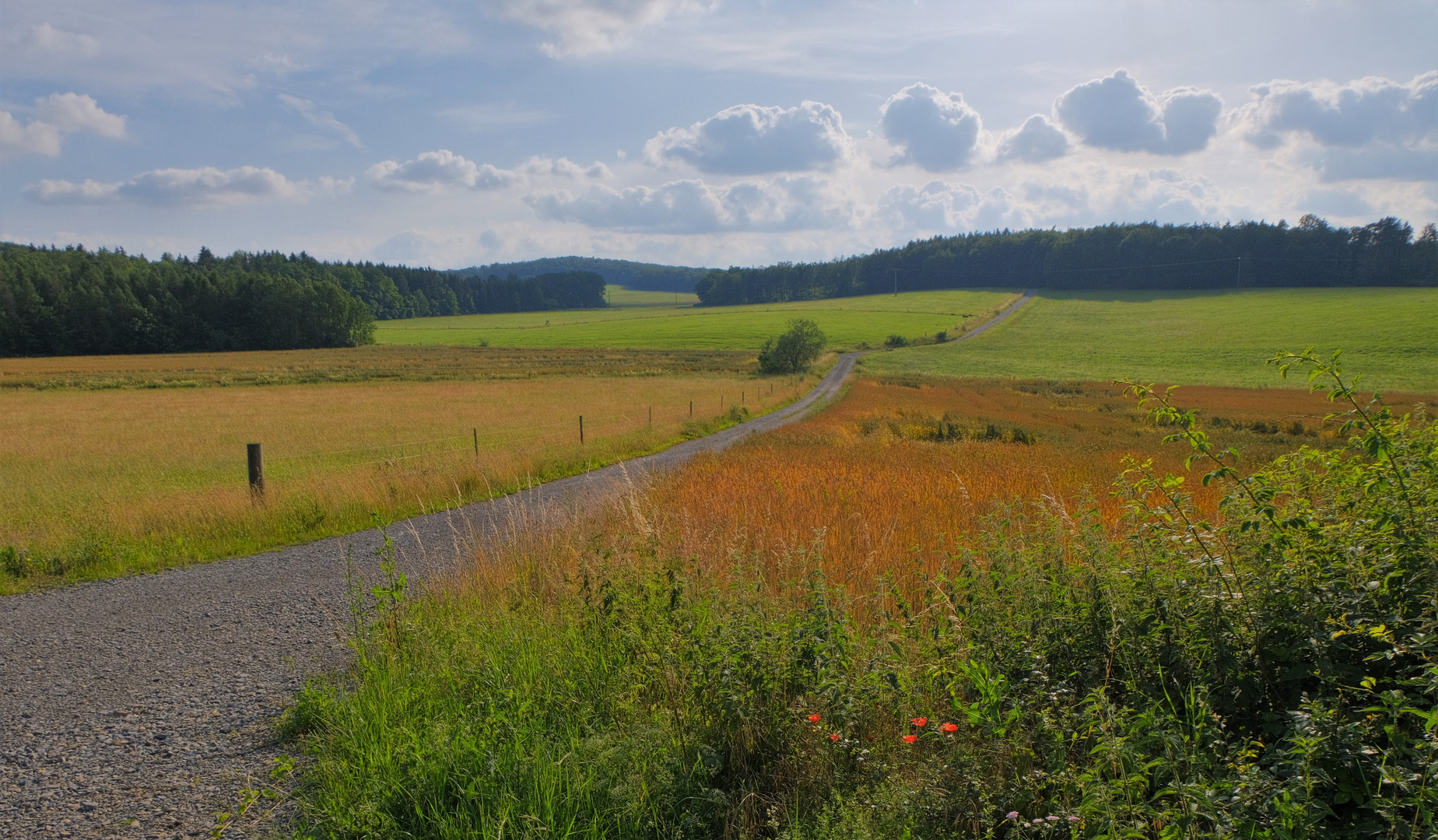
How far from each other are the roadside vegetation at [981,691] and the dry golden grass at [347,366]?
194 feet

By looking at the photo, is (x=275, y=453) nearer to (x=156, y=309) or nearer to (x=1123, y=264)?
(x=156, y=309)

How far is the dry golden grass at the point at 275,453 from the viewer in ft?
36.4

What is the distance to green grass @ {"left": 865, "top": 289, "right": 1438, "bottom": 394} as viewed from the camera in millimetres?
63156

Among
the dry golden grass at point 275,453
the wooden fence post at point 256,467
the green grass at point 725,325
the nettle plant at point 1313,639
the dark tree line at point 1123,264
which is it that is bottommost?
the dry golden grass at point 275,453

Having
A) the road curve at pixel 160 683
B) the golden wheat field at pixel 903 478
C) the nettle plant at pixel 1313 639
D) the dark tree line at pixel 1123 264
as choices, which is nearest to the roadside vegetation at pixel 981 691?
the nettle plant at pixel 1313 639

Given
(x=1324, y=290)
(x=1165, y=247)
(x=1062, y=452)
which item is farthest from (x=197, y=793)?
(x=1165, y=247)

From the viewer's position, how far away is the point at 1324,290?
110 meters

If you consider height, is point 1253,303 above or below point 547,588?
above

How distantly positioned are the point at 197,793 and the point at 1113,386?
61046mm

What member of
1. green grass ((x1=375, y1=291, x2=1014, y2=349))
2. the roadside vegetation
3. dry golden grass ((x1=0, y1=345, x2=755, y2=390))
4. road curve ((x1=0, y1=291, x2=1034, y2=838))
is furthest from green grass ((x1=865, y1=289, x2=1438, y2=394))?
road curve ((x1=0, y1=291, x2=1034, y2=838))

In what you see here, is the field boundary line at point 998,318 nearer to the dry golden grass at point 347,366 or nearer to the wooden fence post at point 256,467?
the dry golden grass at point 347,366

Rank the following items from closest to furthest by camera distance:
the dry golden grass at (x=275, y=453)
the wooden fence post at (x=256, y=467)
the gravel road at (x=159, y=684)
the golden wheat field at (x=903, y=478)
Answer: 1. the gravel road at (x=159, y=684)
2. the golden wheat field at (x=903, y=478)
3. the dry golden grass at (x=275, y=453)
4. the wooden fence post at (x=256, y=467)

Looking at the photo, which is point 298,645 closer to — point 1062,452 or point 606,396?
point 1062,452

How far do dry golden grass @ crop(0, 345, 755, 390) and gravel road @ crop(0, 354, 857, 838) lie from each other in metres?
54.4
